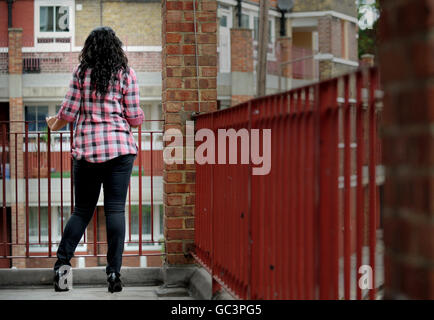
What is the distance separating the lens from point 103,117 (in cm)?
401

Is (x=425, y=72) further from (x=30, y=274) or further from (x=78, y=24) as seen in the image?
(x=78, y=24)

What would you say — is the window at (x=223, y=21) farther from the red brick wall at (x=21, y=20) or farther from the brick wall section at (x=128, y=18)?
the red brick wall at (x=21, y=20)

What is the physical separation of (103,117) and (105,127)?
0.06m

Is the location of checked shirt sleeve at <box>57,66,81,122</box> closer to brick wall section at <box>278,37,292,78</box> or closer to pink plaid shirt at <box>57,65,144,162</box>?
pink plaid shirt at <box>57,65,144,162</box>

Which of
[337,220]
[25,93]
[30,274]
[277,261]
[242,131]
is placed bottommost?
[30,274]

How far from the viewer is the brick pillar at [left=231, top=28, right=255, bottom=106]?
84.4 feet

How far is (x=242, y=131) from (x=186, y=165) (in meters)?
1.53

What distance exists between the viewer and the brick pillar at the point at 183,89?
15.3 ft

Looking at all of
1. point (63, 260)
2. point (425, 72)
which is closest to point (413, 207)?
point (425, 72)

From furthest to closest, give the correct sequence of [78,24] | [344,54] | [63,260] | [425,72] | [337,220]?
1. [344,54]
2. [78,24]
3. [63,260]
4. [337,220]
5. [425,72]

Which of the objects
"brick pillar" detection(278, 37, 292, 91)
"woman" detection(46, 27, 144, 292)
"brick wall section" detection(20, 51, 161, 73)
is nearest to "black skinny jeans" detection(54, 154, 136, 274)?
"woman" detection(46, 27, 144, 292)

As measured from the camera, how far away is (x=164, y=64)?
15.7 ft

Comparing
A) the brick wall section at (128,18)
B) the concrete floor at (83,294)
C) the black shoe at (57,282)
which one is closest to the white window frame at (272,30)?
the brick wall section at (128,18)

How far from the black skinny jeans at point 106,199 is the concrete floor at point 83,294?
0.21 metres
